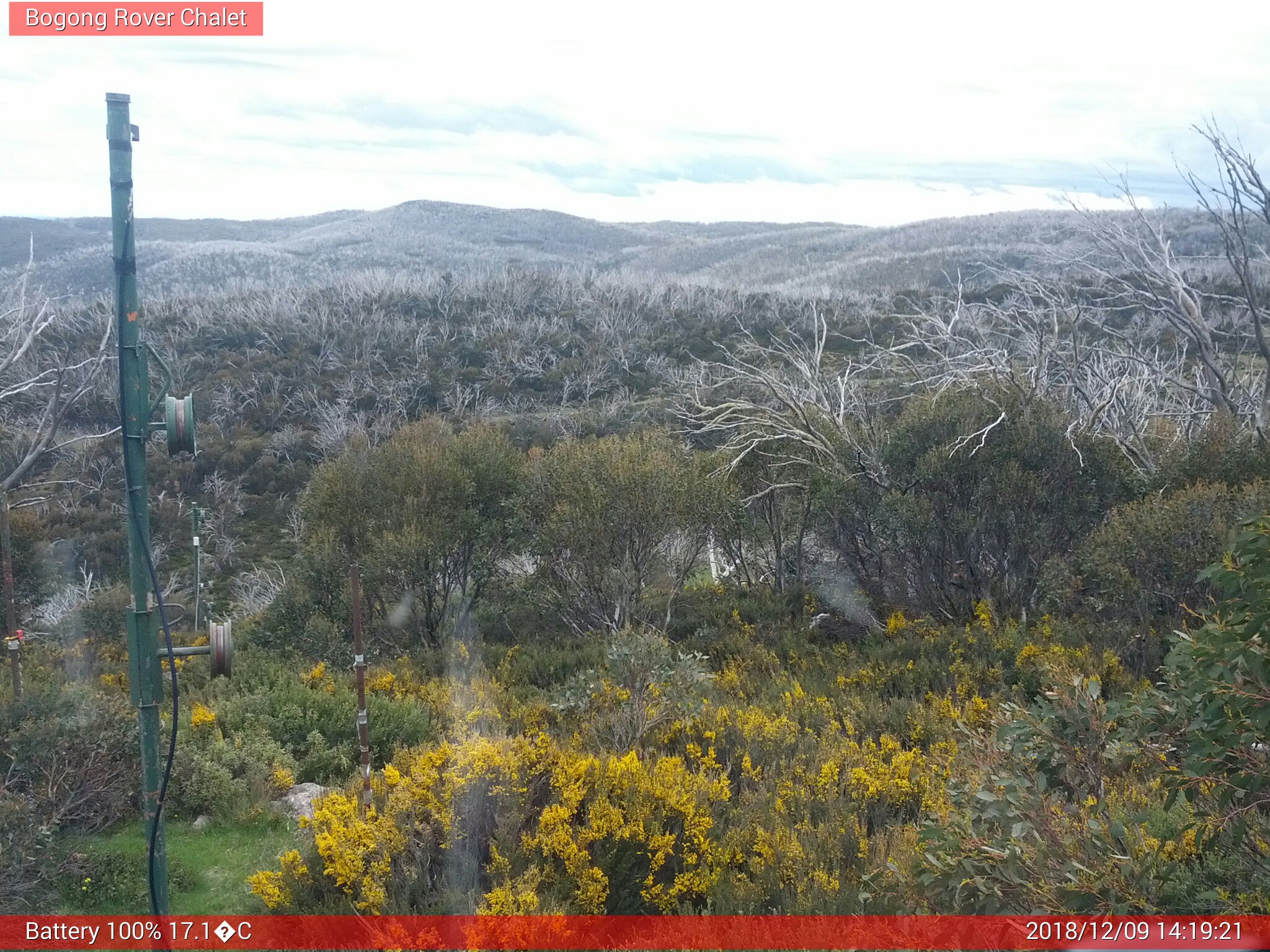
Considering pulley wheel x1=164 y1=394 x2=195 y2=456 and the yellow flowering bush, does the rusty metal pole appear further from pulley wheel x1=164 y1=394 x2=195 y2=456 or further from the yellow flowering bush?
the yellow flowering bush

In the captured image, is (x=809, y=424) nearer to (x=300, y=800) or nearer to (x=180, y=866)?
(x=300, y=800)

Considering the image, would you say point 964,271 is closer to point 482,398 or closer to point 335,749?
point 482,398

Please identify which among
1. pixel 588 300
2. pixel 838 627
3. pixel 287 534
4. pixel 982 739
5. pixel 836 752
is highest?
pixel 588 300

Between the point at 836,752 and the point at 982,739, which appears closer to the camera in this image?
the point at 982,739

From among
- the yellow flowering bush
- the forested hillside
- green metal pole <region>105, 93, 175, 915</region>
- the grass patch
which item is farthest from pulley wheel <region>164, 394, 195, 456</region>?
the yellow flowering bush

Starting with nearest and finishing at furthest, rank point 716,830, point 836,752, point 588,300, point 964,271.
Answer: point 716,830, point 836,752, point 588,300, point 964,271

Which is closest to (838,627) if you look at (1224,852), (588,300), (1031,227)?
(1224,852)

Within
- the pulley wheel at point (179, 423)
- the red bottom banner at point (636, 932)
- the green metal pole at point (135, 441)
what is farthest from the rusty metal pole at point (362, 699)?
the pulley wheel at point (179, 423)
